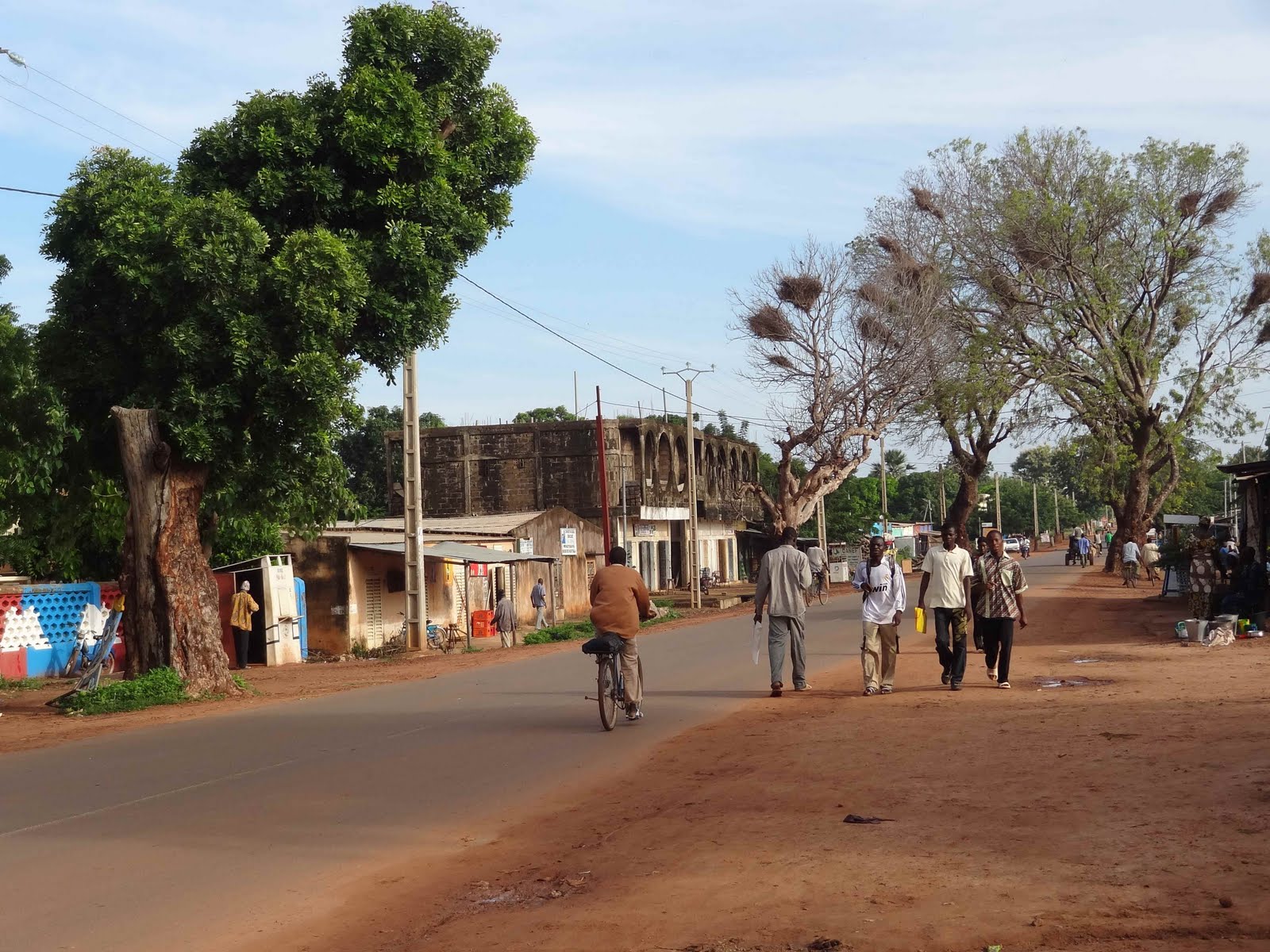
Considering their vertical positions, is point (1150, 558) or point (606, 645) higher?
point (606, 645)

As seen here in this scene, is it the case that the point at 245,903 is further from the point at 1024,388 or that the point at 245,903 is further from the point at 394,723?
the point at 1024,388

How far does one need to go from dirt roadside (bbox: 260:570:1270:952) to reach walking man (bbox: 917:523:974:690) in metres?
2.33

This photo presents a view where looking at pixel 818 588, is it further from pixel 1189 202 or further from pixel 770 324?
pixel 1189 202

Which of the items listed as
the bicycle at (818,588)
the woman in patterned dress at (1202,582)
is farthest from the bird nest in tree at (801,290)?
the woman in patterned dress at (1202,582)

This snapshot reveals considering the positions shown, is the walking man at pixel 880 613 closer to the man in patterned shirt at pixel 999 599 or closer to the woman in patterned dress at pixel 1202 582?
the man in patterned shirt at pixel 999 599

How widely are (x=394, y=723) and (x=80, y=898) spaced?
7428mm

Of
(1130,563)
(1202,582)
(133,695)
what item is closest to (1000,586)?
(1202,582)

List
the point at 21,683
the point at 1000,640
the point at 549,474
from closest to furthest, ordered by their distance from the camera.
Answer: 1. the point at 1000,640
2. the point at 21,683
3. the point at 549,474

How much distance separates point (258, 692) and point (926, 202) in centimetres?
3416

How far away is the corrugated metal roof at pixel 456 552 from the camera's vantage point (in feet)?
102

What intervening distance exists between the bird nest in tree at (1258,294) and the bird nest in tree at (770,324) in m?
15.2

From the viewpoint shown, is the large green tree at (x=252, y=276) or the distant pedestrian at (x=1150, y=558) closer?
the large green tree at (x=252, y=276)

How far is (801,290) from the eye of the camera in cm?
4662

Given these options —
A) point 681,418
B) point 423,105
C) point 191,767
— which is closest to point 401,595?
point 423,105
